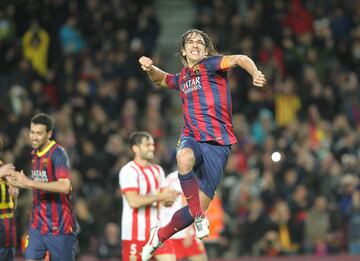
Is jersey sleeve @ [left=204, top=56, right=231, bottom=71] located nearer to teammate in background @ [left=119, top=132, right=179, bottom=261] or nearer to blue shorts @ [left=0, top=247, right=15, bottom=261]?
teammate in background @ [left=119, top=132, right=179, bottom=261]

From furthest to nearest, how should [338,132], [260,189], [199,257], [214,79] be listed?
[338,132]
[260,189]
[199,257]
[214,79]

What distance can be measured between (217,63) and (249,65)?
632mm

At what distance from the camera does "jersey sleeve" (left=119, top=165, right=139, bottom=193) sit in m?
11.4

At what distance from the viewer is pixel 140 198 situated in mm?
11391

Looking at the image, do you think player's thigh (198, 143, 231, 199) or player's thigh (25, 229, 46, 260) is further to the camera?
player's thigh (25, 229, 46, 260)

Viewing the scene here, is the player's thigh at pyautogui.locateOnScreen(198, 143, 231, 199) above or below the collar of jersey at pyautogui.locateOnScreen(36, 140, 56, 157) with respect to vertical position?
below

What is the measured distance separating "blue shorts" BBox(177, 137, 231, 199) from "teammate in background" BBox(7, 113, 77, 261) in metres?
1.49

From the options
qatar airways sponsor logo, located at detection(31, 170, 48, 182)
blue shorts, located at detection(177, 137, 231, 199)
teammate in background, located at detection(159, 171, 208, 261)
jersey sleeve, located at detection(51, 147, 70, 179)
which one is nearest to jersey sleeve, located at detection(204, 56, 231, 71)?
blue shorts, located at detection(177, 137, 231, 199)

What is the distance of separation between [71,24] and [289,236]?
6.05m

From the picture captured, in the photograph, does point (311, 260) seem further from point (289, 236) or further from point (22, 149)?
point (22, 149)

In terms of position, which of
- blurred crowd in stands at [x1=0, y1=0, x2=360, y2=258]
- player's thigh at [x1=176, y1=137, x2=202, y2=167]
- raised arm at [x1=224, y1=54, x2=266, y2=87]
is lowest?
player's thigh at [x1=176, y1=137, x2=202, y2=167]

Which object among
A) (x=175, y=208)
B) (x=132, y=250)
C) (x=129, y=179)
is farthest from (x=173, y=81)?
(x=175, y=208)

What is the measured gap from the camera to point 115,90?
61.8ft

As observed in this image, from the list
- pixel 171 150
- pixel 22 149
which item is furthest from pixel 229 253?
pixel 22 149
